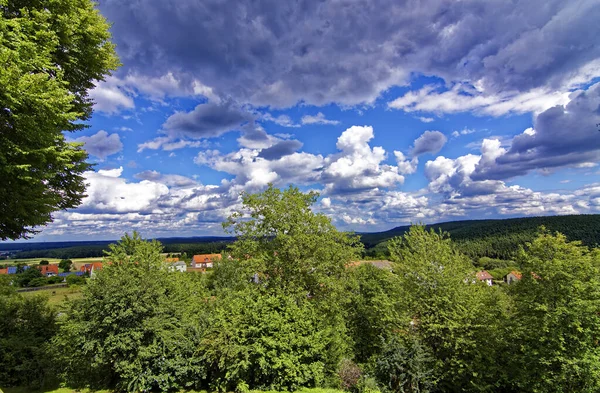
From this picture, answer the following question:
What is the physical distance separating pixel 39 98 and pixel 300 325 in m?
12.5

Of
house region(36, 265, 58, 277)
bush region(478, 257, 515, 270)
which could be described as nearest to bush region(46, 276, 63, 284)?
house region(36, 265, 58, 277)

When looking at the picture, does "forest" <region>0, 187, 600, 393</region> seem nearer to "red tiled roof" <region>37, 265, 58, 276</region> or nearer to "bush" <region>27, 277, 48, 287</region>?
"bush" <region>27, 277, 48, 287</region>

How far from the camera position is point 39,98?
6855 millimetres

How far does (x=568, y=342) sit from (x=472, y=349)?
3908 mm

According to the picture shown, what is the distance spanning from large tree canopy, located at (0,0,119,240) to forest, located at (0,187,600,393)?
6460mm

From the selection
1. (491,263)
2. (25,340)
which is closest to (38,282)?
(25,340)

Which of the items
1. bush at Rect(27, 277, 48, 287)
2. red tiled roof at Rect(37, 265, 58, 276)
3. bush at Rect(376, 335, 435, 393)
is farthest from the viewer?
red tiled roof at Rect(37, 265, 58, 276)

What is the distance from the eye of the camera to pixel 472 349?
50.2ft

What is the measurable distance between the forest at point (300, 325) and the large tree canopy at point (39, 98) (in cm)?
646

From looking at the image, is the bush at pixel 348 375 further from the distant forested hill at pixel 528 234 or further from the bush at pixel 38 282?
the bush at pixel 38 282

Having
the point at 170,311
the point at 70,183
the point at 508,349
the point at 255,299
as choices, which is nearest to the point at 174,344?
the point at 170,311

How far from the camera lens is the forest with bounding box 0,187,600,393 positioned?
43.6 ft

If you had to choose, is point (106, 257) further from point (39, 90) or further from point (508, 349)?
point (508, 349)

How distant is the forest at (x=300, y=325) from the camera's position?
43.6 ft
